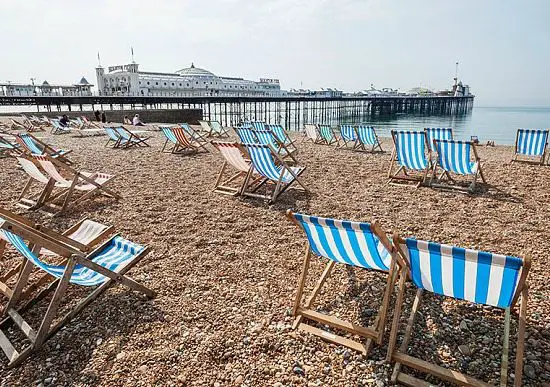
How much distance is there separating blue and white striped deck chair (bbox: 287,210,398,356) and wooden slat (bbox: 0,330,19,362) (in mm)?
1683

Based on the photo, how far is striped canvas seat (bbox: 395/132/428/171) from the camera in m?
5.80

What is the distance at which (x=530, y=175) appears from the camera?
645 cm

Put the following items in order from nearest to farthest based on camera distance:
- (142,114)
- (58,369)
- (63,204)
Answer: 1. (58,369)
2. (63,204)
3. (142,114)

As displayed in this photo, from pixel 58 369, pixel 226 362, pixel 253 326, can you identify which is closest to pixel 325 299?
pixel 253 326

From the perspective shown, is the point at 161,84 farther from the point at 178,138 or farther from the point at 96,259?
the point at 96,259

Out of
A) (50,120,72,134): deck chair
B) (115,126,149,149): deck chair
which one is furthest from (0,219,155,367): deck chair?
(50,120,72,134): deck chair

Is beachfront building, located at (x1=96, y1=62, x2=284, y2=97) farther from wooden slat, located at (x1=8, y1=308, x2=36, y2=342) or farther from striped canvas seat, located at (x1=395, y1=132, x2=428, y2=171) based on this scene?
wooden slat, located at (x1=8, y1=308, x2=36, y2=342)

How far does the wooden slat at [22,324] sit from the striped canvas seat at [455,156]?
534 centimetres

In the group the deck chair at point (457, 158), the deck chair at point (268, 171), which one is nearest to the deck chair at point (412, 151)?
the deck chair at point (457, 158)

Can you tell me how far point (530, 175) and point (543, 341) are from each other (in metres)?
5.37

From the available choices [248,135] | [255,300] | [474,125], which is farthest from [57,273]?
[474,125]

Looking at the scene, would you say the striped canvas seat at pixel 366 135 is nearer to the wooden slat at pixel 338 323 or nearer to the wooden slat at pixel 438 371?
the wooden slat at pixel 338 323

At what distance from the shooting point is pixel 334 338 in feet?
7.27

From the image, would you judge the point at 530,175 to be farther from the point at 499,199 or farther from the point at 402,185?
the point at 402,185
